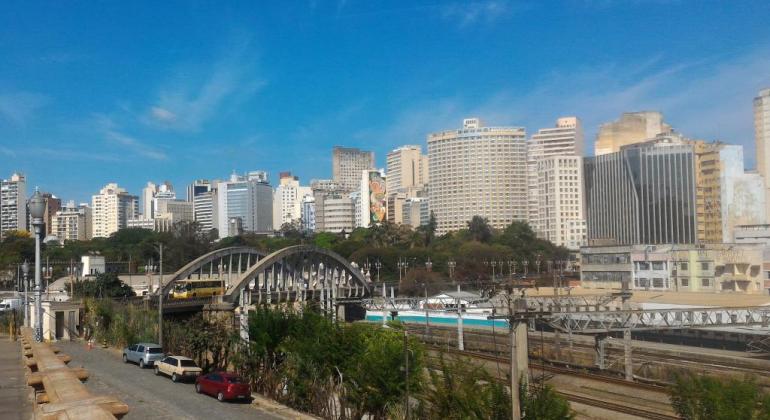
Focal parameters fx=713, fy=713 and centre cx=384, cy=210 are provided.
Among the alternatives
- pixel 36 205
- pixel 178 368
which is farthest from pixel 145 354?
pixel 36 205

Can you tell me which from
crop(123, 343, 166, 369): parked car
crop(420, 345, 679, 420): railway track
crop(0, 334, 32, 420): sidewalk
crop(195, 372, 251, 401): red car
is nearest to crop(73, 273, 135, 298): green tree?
crop(123, 343, 166, 369): parked car

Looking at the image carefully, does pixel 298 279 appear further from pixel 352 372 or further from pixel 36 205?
pixel 36 205

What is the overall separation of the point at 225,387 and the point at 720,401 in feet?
57.7

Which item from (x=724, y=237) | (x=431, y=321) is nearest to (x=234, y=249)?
(x=431, y=321)

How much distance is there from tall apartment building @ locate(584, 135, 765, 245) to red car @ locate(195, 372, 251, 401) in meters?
108

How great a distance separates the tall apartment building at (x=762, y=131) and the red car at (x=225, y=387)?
555 ft

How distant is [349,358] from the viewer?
27.0 m

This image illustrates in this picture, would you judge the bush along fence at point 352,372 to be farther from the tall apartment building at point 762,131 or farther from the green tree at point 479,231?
the tall apartment building at point 762,131

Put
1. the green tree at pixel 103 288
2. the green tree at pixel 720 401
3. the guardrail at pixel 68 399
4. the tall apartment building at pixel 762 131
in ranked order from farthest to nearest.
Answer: the tall apartment building at pixel 762 131
the green tree at pixel 103 288
the green tree at pixel 720 401
the guardrail at pixel 68 399

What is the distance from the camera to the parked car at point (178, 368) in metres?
31.2

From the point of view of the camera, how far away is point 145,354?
3491 centimetres

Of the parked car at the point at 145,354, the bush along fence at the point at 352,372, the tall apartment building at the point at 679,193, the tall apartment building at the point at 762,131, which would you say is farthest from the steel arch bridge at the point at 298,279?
the tall apartment building at the point at 762,131

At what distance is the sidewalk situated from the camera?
1820cm

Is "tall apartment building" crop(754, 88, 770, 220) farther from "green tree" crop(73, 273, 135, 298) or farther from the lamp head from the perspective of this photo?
the lamp head
